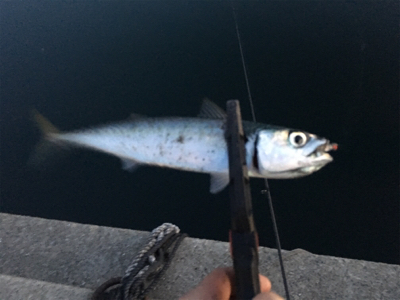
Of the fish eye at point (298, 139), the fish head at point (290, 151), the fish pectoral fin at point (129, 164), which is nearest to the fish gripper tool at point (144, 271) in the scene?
the fish pectoral fin at point (129, 164)

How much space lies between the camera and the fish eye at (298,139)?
1.56 m

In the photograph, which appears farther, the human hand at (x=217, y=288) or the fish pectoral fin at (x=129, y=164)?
the fish pectoral fin at (x=129, y=164)

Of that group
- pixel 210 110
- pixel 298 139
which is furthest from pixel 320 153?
pixel 210 110

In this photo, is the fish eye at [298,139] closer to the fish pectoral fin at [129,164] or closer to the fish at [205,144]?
the fish at [205,144]

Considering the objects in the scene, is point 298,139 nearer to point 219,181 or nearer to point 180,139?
point 219,181

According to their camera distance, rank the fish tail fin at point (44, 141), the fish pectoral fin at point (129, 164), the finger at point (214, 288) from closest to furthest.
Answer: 1. the finger at point (214, 288)
2. the fish pectoral fin at point (129, 164)
3. the fish tail fin at point (44, 141)

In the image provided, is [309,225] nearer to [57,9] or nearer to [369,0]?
[369,0]

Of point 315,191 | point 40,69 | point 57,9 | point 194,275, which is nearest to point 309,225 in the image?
point 315,191

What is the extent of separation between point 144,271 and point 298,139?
122 centimetres

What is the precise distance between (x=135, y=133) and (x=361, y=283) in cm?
177

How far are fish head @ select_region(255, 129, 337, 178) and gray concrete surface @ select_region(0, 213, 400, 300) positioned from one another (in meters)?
0.73

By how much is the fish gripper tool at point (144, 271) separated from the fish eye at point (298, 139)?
106 cm

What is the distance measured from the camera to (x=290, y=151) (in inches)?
61.7

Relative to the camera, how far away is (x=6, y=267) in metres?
2.07
